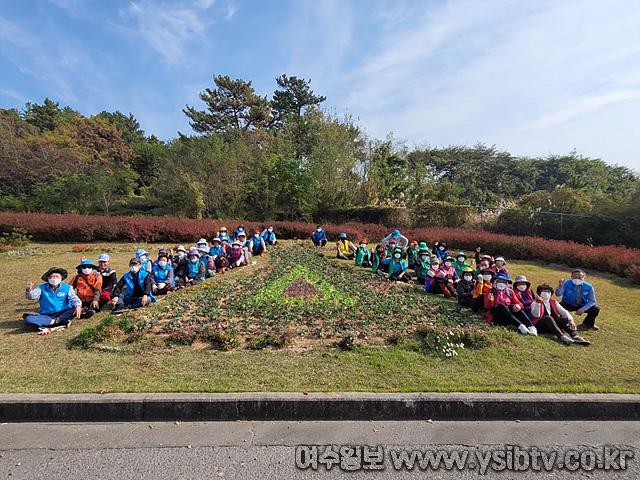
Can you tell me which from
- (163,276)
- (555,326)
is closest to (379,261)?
(555,326)

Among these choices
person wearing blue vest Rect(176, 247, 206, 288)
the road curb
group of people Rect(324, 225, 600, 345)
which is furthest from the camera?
person wearing blue vest Rect(176, 247, 206, 288)

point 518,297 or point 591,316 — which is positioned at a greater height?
point 518,297

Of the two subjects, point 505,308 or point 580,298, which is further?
point 580,298

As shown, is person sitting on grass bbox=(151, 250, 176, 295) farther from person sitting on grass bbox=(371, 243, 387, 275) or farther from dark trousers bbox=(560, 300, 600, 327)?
dark trousers bbox=(560, 300, 600, 327)

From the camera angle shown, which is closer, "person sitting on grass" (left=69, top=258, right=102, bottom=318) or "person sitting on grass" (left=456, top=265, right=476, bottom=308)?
"person sitting on grass" (left=69, top=258, right=102, bottom=318)

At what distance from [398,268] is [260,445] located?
292 inches

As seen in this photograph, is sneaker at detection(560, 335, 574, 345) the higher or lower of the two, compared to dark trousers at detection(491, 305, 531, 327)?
lower

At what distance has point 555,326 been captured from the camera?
Result: 6.05 metres

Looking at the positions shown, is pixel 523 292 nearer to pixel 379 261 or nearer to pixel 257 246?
pixel 379 261

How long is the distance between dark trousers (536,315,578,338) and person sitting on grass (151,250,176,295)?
6.97 metres

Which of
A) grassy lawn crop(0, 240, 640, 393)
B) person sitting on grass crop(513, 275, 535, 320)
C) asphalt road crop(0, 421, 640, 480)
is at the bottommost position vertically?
asphalt road crop(0, 421, 640, 480)

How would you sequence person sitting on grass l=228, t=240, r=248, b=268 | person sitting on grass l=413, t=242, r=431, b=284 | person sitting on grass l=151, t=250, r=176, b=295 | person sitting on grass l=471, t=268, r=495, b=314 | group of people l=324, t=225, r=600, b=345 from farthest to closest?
person sitting on grass l=228, t=240, r=248, b=268, person sitting on grass l=413, t=242, r=431, b=284, person sitting on grass l=151, t=250, r=176, b=295, person sitting on grass l=471, t=268, r=495, b=314, group of people l=324, t=225, r=600, b=345

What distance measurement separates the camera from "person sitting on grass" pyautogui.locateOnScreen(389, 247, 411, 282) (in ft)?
33.5

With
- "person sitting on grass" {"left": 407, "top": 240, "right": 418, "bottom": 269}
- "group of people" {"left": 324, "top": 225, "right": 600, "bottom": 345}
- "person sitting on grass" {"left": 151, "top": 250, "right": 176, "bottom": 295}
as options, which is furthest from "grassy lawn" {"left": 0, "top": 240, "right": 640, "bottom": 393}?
"person sitting on grass" {"left": 407, "top": 240, "right": 418, "bottom": 269}
